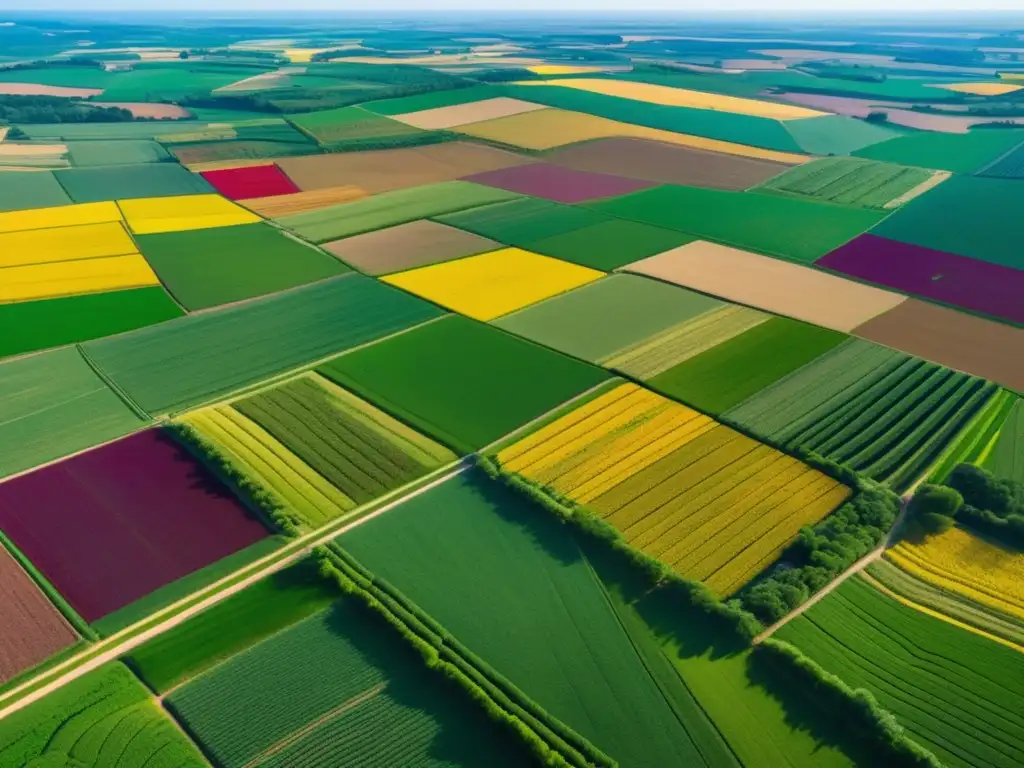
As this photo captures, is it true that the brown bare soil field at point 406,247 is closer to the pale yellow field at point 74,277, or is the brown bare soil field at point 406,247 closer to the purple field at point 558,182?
the pale yellow field at point 74,277

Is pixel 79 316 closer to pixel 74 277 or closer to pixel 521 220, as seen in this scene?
pixel 74 277

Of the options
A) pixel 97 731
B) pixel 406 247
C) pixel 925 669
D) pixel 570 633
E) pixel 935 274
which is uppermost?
pixel 935 274

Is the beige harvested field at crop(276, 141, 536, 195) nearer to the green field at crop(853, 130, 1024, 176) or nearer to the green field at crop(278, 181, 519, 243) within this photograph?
the green field at crop(278, 181, 519, 243)

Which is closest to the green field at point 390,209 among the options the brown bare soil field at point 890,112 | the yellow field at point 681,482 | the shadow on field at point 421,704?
the yellow field at point 681,482

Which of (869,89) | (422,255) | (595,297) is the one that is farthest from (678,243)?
(869,89)

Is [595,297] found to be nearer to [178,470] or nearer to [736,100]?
[178,470]

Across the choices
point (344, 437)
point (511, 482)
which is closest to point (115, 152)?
point (344, 437)
